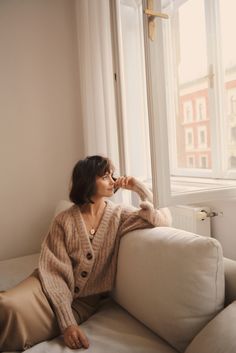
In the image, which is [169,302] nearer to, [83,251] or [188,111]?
[83,251]

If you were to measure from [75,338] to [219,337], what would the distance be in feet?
1.75

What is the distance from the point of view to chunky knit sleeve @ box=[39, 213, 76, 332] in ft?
3.88

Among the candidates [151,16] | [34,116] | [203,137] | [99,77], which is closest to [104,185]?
[203,137]

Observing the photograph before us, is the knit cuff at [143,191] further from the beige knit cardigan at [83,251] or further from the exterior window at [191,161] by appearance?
the exterior window at [191,161]

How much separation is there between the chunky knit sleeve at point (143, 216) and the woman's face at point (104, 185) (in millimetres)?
135

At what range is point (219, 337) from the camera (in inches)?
33.0

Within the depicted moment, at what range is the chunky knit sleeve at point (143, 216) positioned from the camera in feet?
4.42

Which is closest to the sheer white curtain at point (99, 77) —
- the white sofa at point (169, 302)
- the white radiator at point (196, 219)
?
the white radiator at point (196, 219)

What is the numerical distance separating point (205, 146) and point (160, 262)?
2.23 feet

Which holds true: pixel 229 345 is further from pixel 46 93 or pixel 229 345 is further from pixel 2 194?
pixel 46 93

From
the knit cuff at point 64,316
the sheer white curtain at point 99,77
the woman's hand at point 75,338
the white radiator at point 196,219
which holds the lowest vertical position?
the woman's hand at point 75,338

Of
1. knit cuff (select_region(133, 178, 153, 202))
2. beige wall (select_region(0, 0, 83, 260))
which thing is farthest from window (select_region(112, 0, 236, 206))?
beige wall (select_region(0, 0, 83, 260))

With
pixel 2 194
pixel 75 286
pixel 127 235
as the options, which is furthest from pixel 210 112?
pixel 2 194

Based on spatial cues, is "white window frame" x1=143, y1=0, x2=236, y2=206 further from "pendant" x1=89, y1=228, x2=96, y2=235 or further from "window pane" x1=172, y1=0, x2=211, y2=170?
"pendant" x1=89, y1=228, x2=96, y2=235
